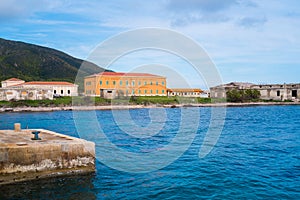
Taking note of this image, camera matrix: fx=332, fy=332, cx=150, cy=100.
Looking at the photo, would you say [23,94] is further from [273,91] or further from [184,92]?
[273,91]

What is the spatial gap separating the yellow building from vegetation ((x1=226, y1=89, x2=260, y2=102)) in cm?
2064

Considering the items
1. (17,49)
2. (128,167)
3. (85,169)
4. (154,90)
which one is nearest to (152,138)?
(128,167)

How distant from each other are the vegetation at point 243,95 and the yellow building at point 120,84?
20640 mm

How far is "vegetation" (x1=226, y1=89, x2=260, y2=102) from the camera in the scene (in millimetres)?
87625

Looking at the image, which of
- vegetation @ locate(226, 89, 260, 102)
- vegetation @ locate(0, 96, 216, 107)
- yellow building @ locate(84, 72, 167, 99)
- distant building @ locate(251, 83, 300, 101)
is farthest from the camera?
distant building @ locate(251, 83, 300, 101)

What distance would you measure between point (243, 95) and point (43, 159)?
82.1 metres

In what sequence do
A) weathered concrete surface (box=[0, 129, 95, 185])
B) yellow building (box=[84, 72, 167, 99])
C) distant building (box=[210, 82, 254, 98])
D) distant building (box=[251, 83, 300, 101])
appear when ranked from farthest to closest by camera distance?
distant building (box=[210, 82, 254, 98]) < distant building (box=[251, 83, 300, 101]) < yellow building (box=[84, 72, 167, 99]) < weathered concrete surface (box=[0, 129, 95, 185])

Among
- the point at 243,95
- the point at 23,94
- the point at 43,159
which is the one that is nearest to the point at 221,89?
the point at 243,95

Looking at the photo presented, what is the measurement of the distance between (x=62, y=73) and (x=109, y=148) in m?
155

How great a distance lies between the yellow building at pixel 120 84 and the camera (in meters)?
72.9

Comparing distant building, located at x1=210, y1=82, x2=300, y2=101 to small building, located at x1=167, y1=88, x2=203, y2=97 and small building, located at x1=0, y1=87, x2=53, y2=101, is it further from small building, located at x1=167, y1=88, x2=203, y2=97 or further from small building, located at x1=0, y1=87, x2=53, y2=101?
small building, located at x1=0, y1=87, x2=53, y2=101

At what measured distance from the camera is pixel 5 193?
10.5m

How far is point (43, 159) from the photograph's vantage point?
12.1m

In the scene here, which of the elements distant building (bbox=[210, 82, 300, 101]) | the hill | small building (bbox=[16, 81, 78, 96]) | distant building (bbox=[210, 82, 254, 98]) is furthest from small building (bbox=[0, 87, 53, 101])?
the hill
